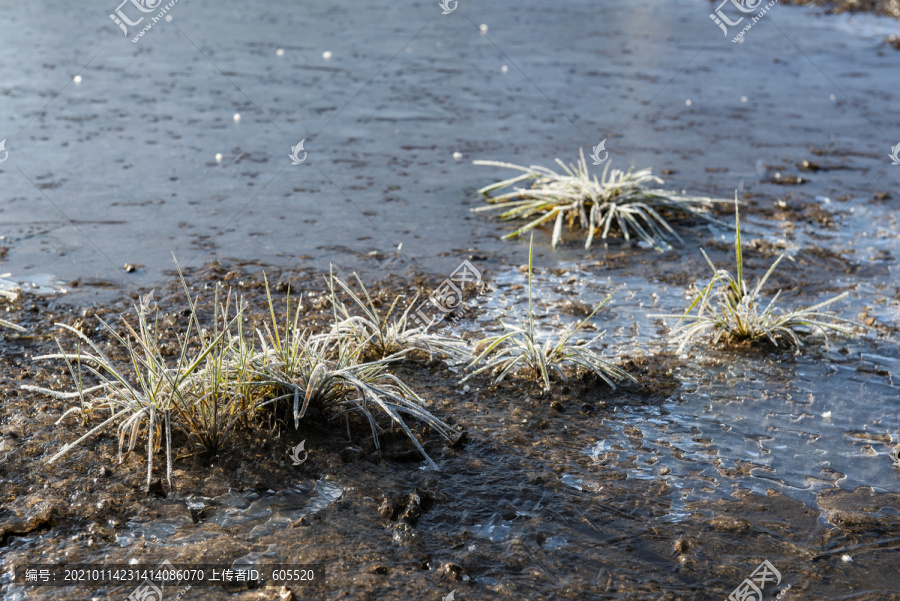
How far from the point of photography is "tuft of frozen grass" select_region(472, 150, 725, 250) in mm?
5695

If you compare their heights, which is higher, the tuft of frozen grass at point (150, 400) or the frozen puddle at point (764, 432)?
the tuft of frozen grass at point (150, 400)

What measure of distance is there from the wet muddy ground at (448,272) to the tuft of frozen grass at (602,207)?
7.7 inches

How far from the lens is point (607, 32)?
46.0 feet

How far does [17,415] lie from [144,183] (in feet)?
11.5

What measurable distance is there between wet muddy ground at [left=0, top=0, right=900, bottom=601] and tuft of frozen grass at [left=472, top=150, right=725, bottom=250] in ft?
0.64

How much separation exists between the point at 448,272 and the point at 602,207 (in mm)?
1509

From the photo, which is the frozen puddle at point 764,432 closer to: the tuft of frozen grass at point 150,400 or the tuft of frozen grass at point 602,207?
the tuft of frozen grass at point 150,400

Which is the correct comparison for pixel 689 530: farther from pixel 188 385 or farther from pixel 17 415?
pixel 17 415

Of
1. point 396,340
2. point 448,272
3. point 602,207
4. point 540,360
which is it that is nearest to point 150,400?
point 396,340

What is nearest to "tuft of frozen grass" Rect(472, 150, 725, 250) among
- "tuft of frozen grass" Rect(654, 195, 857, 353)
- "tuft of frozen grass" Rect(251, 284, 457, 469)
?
"tuft of frozen grass" Rect(654, 195, 857, 353)

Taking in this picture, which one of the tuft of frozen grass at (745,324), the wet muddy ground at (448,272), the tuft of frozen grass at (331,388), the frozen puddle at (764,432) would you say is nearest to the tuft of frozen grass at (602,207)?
the wet muddy ground at (448,272)

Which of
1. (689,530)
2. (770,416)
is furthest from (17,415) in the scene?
(770,416)

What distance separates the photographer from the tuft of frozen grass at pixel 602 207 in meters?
5.70

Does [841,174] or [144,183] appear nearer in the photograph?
[144,183]
